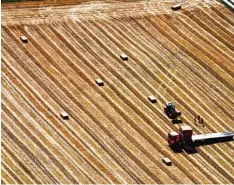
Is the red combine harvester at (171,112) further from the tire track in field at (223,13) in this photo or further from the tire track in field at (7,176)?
the tire track in field at (223,13)

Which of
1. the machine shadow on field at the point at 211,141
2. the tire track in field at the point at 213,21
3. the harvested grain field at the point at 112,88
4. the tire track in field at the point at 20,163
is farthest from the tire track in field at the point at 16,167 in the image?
the tire track in field at the point at 213,21

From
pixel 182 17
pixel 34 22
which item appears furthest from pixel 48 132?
pixel 182 17

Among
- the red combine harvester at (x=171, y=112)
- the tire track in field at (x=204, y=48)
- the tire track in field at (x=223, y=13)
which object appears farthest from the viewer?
the tire track in field at (x=223, y=13)

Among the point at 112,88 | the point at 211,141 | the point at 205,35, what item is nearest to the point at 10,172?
the point at 112,88

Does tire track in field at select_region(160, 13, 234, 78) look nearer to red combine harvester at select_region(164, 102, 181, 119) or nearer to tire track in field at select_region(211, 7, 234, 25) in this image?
tire track in field at select_region(211, 7, 234, 25)

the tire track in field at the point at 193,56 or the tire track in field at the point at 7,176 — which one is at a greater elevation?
the tire track in field at the point at 193,56
